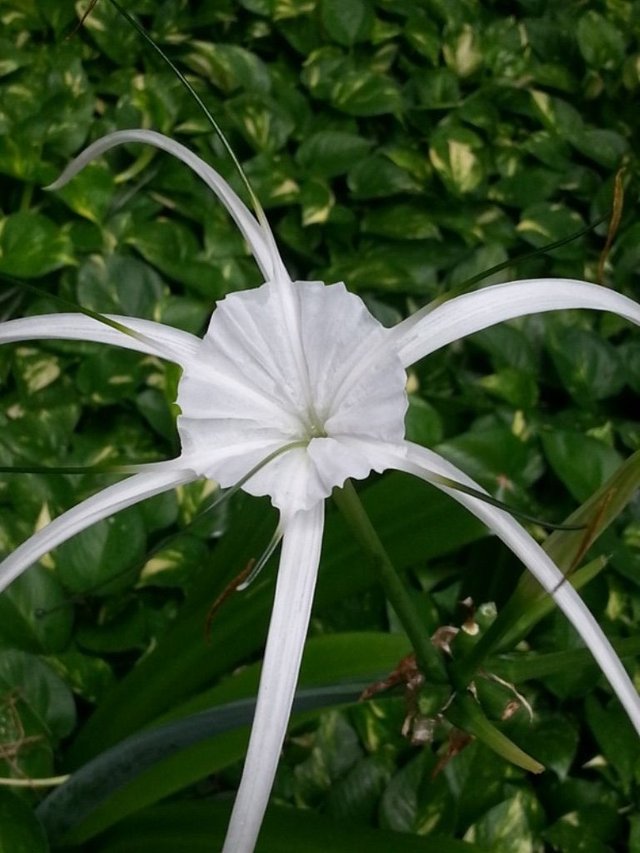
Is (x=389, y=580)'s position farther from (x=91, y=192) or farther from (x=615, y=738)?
(x=91, y=192)

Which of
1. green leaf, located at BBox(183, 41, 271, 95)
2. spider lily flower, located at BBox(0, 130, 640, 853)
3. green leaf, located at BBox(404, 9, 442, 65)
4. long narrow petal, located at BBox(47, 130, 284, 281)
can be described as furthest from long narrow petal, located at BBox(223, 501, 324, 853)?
green leaf, located at BBox(404, 9, 442, 65)

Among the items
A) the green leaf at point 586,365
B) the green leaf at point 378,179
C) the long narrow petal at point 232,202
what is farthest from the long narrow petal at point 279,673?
the green leaf at point 378,179

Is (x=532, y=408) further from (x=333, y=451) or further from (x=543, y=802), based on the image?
(x=333, y=451)

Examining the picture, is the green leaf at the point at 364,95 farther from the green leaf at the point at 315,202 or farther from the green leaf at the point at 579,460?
the green leaf at the point at 579,460

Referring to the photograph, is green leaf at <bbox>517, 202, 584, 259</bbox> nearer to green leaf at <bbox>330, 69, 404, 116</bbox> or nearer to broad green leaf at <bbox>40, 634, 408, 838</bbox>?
green leaf at <bbox>330, 69, 404, 116</bbox>

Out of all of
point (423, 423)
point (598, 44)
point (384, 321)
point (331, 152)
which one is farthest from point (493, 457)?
point (598, 44)

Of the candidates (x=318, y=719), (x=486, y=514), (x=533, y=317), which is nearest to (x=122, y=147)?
(x=533, y=317)
